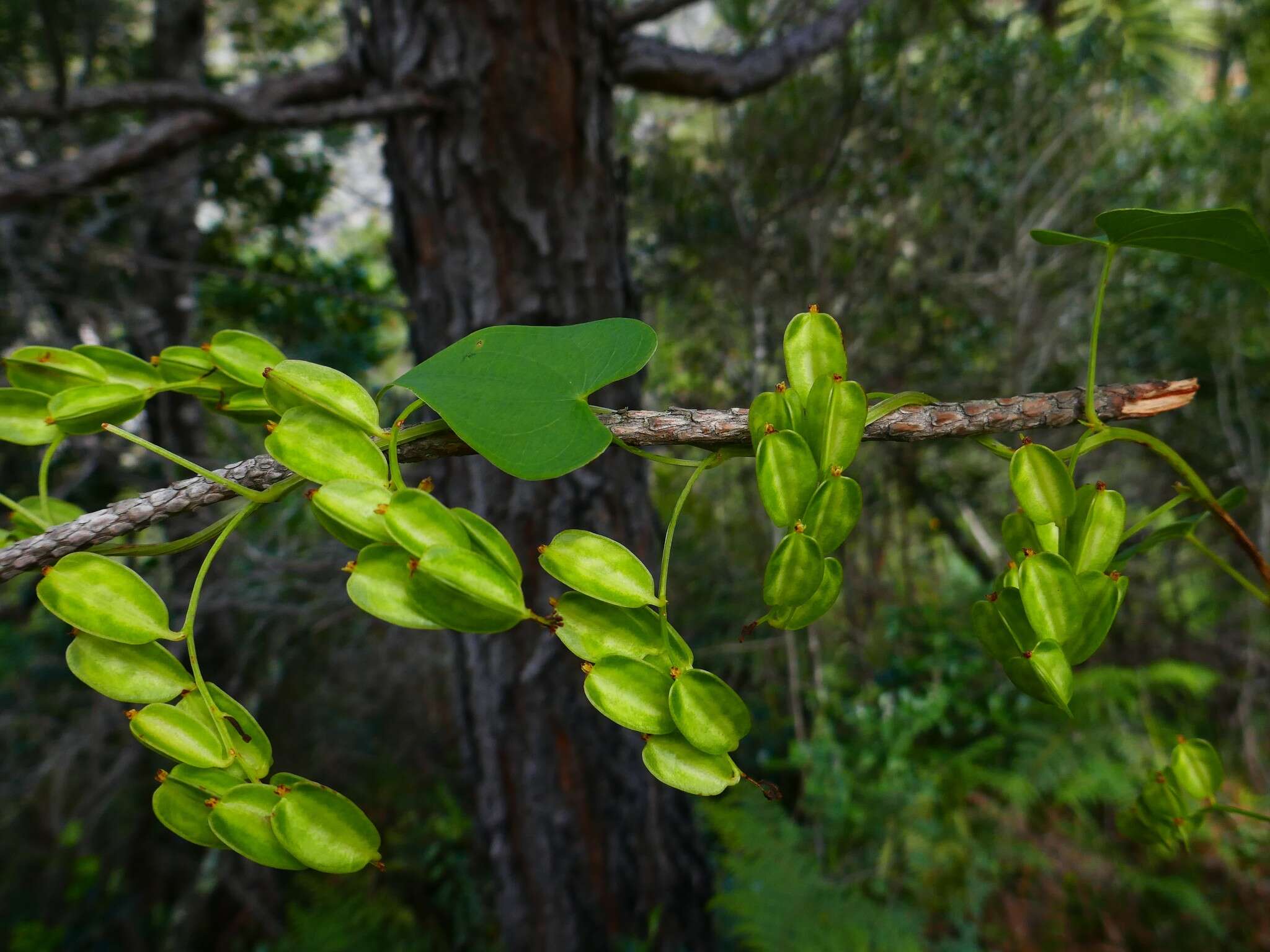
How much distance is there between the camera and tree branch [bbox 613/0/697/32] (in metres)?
1.33

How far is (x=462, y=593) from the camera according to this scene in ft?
0.91

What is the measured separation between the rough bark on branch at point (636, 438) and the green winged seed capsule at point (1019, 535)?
51 millimetres

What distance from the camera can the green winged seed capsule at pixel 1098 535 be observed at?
0.35 meters

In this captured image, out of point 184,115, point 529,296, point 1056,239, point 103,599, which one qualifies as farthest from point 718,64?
point 103,599

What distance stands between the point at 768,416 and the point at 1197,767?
1.21ft

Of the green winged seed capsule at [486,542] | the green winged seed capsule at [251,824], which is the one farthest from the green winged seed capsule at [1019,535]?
the green winged seed capsule at [251,824]

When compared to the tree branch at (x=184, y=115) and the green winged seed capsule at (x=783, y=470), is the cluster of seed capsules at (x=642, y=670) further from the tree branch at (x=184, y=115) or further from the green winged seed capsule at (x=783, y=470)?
the tree branch at (x=184, y=115)

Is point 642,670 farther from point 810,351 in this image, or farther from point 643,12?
point 643,12

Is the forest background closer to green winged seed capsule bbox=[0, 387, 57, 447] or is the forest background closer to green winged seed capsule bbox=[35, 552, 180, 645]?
green winged seed capsule bbox=[0, 387, 57, 447]

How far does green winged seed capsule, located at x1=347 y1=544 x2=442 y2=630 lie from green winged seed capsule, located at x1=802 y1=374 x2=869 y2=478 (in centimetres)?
17

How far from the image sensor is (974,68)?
99.0 inches

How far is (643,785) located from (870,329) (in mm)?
1766

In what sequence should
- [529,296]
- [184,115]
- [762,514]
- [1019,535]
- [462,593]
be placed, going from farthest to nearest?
[762,514] < [184,115] < [529,296] < [1019,535] < [462,593]

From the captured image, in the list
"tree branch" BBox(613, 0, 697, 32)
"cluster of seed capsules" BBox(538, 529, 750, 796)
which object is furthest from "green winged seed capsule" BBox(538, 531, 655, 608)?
"tree branch" BBox(613, 0, 697, 32)
